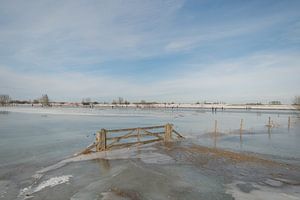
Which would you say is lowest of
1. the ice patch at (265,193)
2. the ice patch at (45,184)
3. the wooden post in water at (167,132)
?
the ice patch at (45,184)

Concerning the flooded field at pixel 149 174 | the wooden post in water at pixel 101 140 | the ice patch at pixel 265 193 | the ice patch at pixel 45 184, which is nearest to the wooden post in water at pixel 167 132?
the flooded field at pixel 149 174

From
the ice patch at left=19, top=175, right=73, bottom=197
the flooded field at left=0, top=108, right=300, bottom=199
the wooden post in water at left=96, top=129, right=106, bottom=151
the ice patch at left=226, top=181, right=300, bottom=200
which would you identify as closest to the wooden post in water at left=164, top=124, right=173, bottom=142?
the flooded field at left=0, top=108, right=300, bottom=199

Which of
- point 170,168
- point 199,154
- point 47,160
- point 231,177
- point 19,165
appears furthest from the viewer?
point 199,154

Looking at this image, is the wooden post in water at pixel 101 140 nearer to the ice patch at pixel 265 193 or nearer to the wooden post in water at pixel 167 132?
the wooden post in water at pixel 167 132

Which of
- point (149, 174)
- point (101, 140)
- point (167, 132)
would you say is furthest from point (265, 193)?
point (167, 132)

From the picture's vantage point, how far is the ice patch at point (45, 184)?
8.35 meters

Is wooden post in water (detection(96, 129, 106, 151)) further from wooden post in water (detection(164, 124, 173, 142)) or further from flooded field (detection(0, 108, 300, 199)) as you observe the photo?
wooden post in water (detection(164, 124, 173, 142))

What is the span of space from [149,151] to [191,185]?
22.6 ft

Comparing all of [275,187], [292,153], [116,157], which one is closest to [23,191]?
[116,157]

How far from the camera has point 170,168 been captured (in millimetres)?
11070

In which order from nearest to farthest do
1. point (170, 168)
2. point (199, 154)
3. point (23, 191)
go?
1. point (23, 191)
2. point (170, 168)
3. point (199, 154)

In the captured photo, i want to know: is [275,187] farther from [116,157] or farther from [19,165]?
[19,165]

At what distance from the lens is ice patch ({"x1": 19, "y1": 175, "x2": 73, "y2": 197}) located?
8351 millimetres

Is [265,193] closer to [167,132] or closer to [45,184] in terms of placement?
[45,184]
